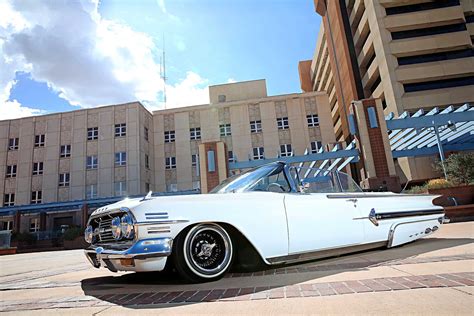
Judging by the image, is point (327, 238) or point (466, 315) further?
point (327, 238)

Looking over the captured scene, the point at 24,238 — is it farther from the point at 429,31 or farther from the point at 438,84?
the point at 429,31

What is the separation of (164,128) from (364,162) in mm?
22260

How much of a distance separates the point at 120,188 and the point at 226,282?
27.0m

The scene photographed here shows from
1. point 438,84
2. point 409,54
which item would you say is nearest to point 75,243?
point 409,54

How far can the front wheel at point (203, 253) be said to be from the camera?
2.71 meters

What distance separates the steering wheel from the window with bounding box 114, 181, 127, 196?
26.1 metres

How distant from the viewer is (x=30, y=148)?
29.2 meters

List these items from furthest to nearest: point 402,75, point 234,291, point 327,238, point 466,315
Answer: point 402,75 → point 327,238 → point 234,291 → point 466,315

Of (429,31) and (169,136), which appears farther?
(169,136)

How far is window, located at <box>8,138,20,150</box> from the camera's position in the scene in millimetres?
29736

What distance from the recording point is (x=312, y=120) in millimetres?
29703

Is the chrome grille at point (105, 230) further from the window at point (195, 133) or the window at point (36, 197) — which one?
the window at point (36, 197)

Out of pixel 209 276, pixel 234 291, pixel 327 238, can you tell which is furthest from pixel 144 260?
pixel 327 238

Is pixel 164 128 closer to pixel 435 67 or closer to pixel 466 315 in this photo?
pixel 435 67
